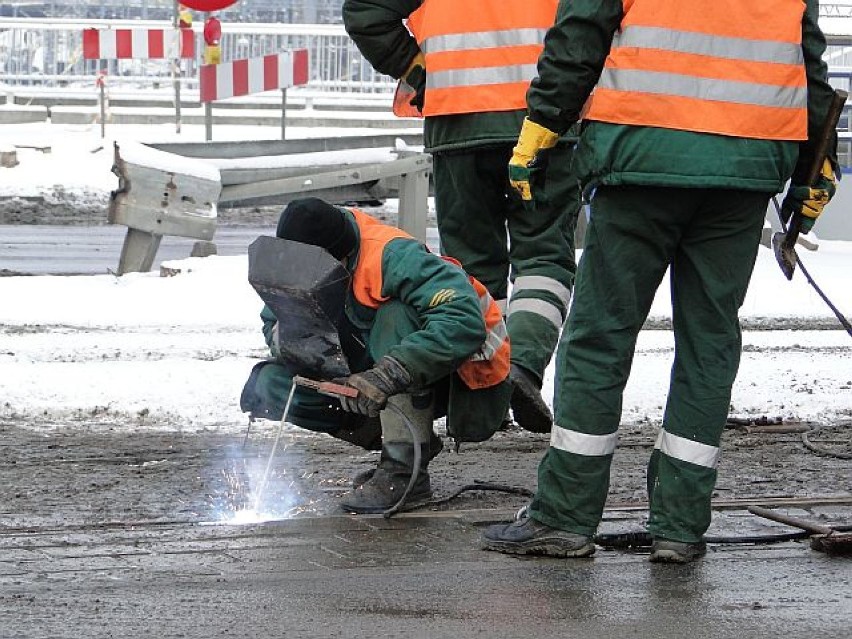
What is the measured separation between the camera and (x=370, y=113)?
893 inches

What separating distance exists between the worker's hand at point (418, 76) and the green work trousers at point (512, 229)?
249mm

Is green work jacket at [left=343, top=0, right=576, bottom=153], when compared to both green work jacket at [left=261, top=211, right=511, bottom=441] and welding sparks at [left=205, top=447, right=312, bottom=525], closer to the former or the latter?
green work jacket at [left=261, top=211, right=511, bottom=441]

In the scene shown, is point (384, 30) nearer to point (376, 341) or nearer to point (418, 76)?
point (418, 76)

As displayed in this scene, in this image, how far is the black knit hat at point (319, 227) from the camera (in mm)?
4746

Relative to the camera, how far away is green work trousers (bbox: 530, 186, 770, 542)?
168 inches

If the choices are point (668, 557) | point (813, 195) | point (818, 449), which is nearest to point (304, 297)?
point (668, 557)

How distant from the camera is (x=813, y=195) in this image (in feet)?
14.7

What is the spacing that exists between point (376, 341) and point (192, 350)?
2.99 m

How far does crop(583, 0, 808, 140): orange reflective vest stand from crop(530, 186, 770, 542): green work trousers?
209 mm

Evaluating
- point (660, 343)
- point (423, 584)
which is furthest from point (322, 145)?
point (423, 584)

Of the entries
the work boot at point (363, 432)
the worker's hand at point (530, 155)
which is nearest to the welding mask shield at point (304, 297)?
the work boot at point (363, 432)

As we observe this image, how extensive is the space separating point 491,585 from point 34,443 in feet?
7.69

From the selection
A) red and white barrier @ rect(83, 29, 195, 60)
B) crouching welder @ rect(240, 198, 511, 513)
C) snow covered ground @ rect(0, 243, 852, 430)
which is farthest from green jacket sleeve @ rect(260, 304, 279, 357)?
red and white barrier @ rect(83, 29, 195, 60)

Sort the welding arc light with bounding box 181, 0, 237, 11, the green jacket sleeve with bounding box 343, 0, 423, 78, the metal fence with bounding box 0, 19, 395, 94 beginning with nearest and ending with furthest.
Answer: the green jacket sleeve with bounding box 343, 0, 423, 78 → the welding arc light with bounding box 181, 0, 237, 11 → the metal fence with bounding box 0, 19, 395, 94
